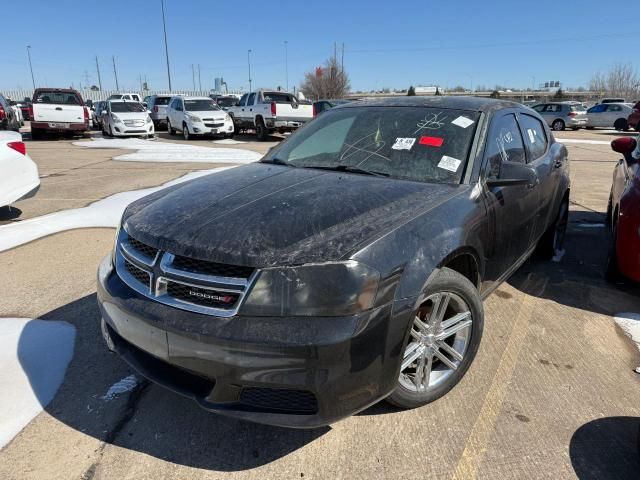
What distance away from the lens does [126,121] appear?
1872cm

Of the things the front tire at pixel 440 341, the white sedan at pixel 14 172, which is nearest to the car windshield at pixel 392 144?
the front tire at pixel 440 341

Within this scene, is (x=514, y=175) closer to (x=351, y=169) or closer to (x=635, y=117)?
(x=351, y=169)

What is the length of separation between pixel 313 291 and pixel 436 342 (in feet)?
3.06

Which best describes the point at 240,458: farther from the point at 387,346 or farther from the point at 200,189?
the point at 200,189

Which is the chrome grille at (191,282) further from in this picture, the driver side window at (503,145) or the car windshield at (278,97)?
the car windshield at (278,97)

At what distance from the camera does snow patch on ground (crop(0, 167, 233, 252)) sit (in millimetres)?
5406

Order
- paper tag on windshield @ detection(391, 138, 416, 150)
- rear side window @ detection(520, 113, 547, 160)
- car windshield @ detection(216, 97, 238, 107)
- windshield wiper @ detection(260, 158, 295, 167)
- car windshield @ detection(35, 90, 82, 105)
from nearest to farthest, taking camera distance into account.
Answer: paper tag on windshield @ detection(391, 138, 416, 150)
windshield wiper @ detection(260, 158, 295, 167)
rear side window @ detection(520, 113, 547, 160)
car windshield @ detection(35, 90, 82, 105)
car windshield @ detection(216, 97, 238, 107)

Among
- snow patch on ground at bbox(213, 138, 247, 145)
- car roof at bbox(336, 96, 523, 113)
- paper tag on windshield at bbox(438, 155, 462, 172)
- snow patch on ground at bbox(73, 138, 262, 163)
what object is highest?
car roof at bbox(336, 96, 523, 113)

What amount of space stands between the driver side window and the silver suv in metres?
26.5

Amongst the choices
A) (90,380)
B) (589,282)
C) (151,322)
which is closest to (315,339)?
(151,322)

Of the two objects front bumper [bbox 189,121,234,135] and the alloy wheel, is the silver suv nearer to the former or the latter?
front bumper [bbox 189,121,234,135]

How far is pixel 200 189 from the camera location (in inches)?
117

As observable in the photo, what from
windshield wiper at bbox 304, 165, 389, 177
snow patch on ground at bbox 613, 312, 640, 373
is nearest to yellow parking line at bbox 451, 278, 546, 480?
snow patch on ground at bbox 613, 312, 640, 373

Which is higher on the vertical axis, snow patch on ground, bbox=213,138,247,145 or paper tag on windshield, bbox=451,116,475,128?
paper tag on windshield, bbox=451,116,475,128
